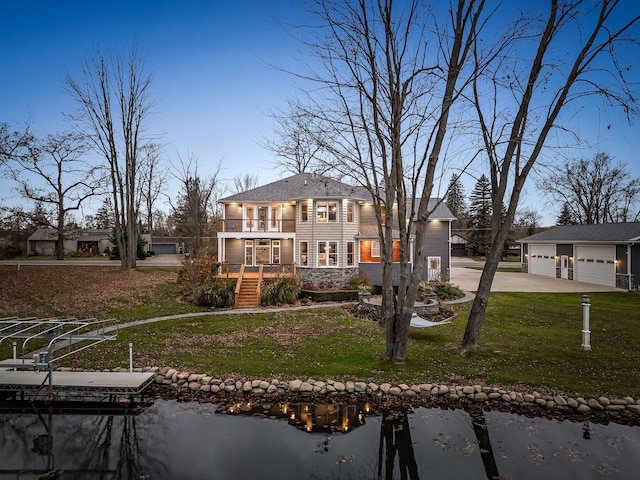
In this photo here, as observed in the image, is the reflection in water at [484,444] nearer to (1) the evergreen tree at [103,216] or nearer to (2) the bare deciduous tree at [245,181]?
(2) the bare deciduous tree at [245,181]

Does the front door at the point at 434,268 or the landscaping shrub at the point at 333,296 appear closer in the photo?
the landscaping shrub at the point at 333,296

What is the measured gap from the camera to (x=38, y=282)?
18516mm

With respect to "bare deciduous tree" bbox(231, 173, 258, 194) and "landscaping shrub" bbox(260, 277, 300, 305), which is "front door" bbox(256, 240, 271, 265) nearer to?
"landscaping shrub" bbox(260, 277, 300, 305)

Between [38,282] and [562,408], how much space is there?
22357 millimetres

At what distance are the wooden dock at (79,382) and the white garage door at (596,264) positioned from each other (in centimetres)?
2781

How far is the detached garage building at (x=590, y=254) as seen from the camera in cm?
2237

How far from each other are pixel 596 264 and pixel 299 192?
21.3m

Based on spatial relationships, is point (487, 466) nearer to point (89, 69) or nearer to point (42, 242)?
point (89, 69)

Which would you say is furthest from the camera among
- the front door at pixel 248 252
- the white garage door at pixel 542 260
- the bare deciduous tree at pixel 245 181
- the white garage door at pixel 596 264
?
the bare deciduous tree at pixel 245 181

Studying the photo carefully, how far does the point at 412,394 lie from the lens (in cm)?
785

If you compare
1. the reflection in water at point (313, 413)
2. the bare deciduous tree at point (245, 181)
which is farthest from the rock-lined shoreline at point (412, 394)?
the bare deciduous tree at point (245, 181)

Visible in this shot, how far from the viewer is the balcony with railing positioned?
77.5 feet

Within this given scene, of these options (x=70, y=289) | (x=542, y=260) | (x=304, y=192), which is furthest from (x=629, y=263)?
(x=70, y=289)

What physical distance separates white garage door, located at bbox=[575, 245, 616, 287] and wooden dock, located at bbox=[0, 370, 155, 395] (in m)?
27.8
